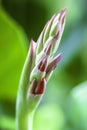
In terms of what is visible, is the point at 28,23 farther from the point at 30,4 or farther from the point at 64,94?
the point at 64,94

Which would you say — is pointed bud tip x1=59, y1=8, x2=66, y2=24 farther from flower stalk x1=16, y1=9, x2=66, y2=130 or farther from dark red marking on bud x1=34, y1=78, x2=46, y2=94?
dark red marking on bud x1=34, y1=78, x2=46, y2=94

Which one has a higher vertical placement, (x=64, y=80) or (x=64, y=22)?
(x=64, y=22)

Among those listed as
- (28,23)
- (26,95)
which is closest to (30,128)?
(26,95)

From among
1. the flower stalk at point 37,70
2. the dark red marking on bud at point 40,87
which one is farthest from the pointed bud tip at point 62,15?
the dark red marking on bud at point 40,87

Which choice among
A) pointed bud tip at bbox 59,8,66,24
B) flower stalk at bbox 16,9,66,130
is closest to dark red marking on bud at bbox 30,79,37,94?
flower stalk at bbox 16,9,66,130

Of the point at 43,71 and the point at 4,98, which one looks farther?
the point at 4,98

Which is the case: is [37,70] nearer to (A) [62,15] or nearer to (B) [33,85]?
(B) [33,85]
